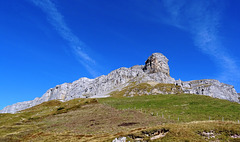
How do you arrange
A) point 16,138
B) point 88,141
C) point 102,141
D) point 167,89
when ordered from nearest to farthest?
point 102,141, point 88,141, point 16,138, point 167,89

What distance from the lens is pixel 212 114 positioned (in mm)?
48906

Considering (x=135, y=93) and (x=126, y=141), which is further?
(x=135, y=93)

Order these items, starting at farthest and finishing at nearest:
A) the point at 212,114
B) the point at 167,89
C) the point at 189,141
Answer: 1. the point at 167,89
2. the point at 212,114
3. the point at 189,141

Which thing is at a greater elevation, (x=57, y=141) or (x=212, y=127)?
(x=212, y=127)

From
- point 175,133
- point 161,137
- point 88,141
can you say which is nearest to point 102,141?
point 88,141

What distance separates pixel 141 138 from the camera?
27.2 meters

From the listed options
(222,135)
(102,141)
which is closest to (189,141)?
(222,135)

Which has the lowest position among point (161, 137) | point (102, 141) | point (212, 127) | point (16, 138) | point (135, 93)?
point (16, 138)

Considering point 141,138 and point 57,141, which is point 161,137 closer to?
point 141,138

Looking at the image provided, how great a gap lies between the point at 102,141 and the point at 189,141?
15.9 meters

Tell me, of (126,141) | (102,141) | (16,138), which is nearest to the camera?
(126,141)

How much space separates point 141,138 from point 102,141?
791cm

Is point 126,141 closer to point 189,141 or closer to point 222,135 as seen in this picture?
point 189,141

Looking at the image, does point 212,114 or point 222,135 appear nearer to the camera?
point 222,135
